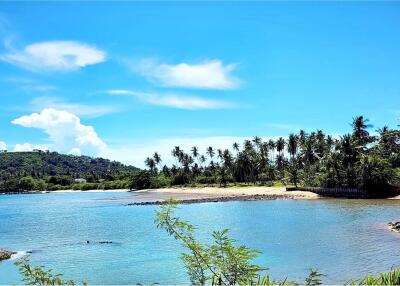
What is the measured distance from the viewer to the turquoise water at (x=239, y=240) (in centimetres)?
2770

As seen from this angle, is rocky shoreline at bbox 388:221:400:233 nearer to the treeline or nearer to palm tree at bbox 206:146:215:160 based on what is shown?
the treeline

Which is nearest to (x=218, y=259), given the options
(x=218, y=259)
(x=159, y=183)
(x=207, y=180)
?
(x=218, y=259)

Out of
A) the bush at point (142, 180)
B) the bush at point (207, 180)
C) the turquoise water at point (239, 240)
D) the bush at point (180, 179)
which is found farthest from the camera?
the bush at point (142, 180)

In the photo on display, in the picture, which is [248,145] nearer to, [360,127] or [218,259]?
[360,127]

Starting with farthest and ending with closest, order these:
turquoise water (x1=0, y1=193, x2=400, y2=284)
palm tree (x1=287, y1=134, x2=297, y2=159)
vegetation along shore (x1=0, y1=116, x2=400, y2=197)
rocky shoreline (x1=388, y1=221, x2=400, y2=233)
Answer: palm tree (x1=287, y1=134, x2=297, y2=159) < vegetation along shore (x1=0, y1=116, x2=400, y2=197) < rocky shoreline (x1=388, y1=221, x2=400, y2=233) < turquoise water (x1=0, y1=193, x2=400, y2=284)

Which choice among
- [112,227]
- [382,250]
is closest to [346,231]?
[382,250]

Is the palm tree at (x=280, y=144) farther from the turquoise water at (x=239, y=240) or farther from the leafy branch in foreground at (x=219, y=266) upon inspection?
the leafy branch in foreground at (x=219, y=266)

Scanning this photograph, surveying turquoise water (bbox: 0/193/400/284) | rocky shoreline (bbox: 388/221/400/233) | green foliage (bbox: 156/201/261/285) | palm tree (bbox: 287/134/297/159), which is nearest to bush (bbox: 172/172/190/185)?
palm tree (bbox: 287/134/297/159)

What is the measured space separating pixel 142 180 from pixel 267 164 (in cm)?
5976

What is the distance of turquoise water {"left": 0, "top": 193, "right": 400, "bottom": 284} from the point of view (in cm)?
2770

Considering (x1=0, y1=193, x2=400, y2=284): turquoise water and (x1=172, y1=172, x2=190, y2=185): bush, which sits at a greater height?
(x1=172, y1=172, x2=190, y2=185): bush

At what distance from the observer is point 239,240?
3744 cm

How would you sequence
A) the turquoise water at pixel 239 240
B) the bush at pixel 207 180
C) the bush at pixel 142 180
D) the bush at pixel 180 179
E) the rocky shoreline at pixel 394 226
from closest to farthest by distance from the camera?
the turquoise water at pixel 239 240 → the rocky shoreline at pixel 394 226 → the bush at pixel 207 180 → the bush at pixel 180 179 → the bush at pixel 142 180

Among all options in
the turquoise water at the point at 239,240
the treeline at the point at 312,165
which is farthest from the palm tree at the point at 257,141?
the turquoise water at the point at 239,240
